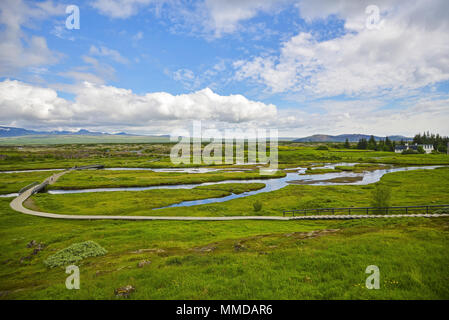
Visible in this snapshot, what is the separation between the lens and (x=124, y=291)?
10977 millimetres

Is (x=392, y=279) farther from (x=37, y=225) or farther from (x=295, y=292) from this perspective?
(x=37, y=225)

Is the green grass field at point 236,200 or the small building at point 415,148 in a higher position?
the small building at point 415,148

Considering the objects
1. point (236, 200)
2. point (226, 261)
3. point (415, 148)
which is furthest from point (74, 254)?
point (415, 148)

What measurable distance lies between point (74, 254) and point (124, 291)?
42.2 ft

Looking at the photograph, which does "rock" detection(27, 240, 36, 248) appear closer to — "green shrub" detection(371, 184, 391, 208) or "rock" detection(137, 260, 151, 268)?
"rock" detection(137, 260, 151, 268)

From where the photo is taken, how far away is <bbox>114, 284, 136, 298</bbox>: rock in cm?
1066

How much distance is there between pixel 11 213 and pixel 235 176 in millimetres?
64095

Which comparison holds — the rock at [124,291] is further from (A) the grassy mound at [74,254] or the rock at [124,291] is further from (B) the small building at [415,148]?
(B) the small building at [415,148]

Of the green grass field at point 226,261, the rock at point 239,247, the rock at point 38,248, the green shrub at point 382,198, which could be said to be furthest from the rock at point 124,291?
the green shrub at point 382,198

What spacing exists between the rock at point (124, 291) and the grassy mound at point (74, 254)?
36.1 ft

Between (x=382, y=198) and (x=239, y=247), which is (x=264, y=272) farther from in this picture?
(x=382, y=198)

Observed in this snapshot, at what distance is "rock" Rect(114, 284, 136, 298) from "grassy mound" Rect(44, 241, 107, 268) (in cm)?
1100

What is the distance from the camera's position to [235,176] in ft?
285

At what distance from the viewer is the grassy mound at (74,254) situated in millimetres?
18797
